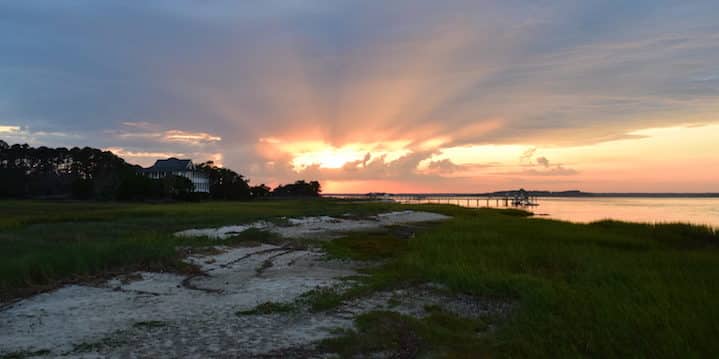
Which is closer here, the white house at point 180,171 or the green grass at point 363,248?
the green grass at point 363,248

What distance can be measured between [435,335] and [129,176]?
8301 centimetres

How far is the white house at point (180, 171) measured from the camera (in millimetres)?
114250

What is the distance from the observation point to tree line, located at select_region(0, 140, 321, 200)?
82.4m

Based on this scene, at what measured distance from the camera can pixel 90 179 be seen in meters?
89.4

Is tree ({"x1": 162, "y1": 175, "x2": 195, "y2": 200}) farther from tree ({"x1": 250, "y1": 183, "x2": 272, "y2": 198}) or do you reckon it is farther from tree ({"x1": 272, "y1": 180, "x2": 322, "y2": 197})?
tree ({"x1": 272, "y1": 180, "x2": 322, "y2": 197})

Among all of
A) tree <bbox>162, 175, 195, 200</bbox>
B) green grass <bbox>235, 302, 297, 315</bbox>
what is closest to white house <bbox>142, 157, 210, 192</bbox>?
tree <bbox>162, 175, 195, 200</bbox>

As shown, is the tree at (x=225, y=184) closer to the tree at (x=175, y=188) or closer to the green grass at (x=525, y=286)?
the tree at (x=175, y=188)

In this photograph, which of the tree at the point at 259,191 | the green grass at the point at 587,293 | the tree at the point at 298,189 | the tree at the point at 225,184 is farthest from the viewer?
the tree at the point at 298,189

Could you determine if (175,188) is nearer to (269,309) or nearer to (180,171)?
(180,171)

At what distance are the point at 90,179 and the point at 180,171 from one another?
25.5 meters

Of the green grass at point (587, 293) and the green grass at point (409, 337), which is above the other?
the green grass at point (587, 293)

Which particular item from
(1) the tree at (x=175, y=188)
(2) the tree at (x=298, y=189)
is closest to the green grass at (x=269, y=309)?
(1) the tree at (x=175, y=188)

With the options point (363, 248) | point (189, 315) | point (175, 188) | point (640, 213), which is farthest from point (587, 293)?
point (175, 188)

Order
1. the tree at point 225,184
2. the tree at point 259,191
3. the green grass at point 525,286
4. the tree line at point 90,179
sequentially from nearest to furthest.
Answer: the green grass at point 525,286
the tree line at point 90,179
the tree at point 225,184
the tree at point 259,191
